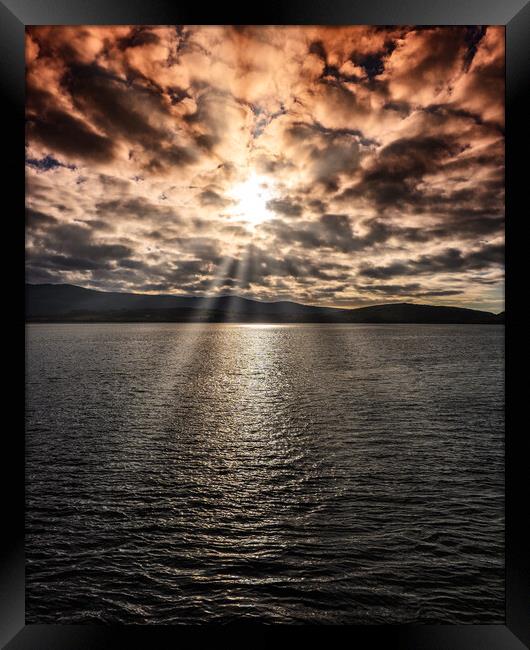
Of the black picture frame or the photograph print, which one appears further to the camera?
the photograph print

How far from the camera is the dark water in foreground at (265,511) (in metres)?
9.88

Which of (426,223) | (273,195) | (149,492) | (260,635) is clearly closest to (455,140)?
(426,223)

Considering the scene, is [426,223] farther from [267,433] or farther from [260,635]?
[260,635]

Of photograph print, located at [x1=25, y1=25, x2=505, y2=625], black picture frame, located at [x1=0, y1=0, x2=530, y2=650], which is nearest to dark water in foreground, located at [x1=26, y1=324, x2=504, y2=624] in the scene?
photograph print, located at [x1=25, y1=25, x2=505, y2=625]

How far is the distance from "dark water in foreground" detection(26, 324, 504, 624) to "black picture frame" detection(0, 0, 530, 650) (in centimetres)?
667

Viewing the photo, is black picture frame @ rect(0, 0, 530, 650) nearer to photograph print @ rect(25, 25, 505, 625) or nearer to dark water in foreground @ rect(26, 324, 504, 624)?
photograph print @ rect(25, 25, 505, 625)

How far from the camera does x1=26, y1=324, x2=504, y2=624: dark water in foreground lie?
9.88 m
